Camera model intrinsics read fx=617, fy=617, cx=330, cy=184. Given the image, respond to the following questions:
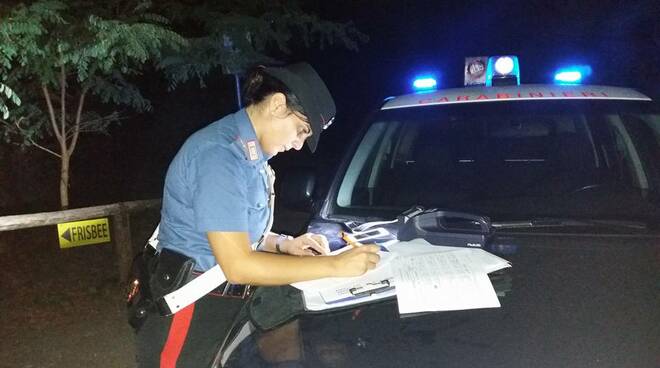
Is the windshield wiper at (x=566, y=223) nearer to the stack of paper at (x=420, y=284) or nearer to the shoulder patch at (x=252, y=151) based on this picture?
the stack of paper at (x=420, y=284)

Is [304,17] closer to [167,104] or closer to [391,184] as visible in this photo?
[391,184]

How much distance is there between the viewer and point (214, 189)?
5.51ft

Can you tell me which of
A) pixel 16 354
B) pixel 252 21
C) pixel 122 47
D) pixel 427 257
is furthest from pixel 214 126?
pixel 252 21

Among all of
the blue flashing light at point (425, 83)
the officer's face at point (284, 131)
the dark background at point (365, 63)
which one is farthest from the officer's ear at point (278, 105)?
the dark background at point (365, 63)

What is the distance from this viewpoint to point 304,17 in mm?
6227

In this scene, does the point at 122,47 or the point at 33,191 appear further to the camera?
the point at 33,191

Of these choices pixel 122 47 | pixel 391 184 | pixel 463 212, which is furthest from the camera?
pixel 122 47

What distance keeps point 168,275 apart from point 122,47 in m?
2.87

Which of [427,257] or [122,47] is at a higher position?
[122,47]

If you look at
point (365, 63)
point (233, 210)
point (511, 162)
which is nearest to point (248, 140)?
point (233, 210)

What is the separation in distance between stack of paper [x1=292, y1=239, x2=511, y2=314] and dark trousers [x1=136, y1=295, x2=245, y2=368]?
256 mm

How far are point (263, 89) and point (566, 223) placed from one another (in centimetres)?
124

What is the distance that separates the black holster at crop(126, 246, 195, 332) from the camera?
1905mm

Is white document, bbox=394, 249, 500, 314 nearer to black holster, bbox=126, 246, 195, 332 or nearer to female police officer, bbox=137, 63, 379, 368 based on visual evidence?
female police officer, bbox=137, 63, 379, 368
